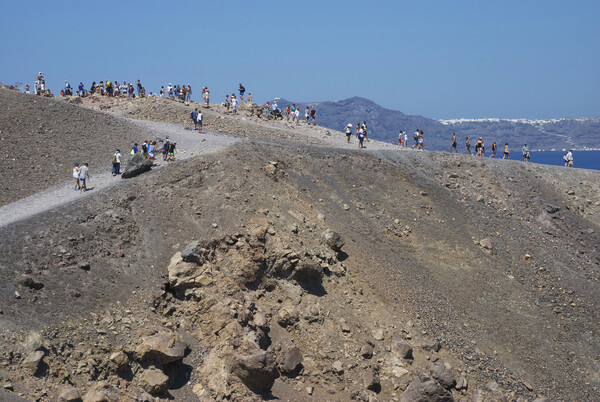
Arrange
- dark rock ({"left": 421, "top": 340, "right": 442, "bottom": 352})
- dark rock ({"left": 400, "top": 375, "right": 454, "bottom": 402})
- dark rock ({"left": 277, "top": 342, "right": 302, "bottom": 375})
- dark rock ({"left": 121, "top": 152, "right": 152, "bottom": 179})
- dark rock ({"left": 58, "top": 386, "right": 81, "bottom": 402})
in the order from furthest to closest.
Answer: dark rock ({"left": 121, "top": 152, "right": 152, "bottom": 179})
dark rock ({"left": 421, "top": 340, "right": 442, "bottom": 352})
dark rock ({"left": 400, "top": 375, "right": 454, "bottom": 402})
dark rock ({"left": 277, "top": 342, "right": 302, "bottom": 375})
dark rock ({"left": 58, "top": 386, "right": 81, "bottom": 402})

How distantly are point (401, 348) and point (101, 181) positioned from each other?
16.3 m

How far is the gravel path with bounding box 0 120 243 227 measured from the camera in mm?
27469

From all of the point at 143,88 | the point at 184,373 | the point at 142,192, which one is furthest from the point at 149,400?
the point at 143,88

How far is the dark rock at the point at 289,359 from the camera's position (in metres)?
22.5

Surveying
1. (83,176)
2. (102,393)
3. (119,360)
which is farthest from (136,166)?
(102,393)

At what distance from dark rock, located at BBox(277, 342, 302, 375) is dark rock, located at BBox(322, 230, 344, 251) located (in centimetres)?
611

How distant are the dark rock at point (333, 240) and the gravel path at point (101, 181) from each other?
764cm

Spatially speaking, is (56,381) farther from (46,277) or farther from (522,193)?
Result: (522,193)

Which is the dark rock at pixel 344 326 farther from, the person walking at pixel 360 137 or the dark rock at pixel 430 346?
the person walking at pixel 360 137

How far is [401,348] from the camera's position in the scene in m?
24.6

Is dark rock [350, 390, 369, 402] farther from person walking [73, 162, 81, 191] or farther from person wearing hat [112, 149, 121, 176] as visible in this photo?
person wearing hat [112, 149, 121, 176]

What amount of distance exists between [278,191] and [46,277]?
11.2m

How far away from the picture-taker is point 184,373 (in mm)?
21438

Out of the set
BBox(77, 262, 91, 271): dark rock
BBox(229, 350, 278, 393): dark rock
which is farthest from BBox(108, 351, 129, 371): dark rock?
BBox(77, 262, 91, 271): dark rock
